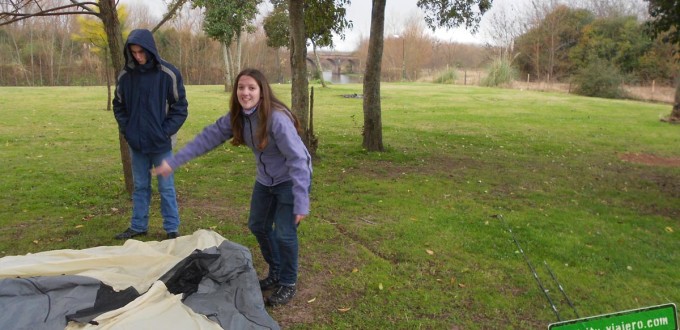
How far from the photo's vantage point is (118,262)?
3551 mm

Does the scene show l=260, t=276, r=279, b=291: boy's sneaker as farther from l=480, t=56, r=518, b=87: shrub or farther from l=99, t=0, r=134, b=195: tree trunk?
l=480, t=56, r=518, b=87: shrub

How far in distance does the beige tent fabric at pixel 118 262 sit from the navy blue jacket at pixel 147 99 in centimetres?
94

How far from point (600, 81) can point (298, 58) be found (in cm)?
2902

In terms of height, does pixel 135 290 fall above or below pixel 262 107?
below

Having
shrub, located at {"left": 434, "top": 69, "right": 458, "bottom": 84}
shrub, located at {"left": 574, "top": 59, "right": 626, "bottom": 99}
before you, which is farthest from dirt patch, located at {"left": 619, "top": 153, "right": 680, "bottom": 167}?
shrub, located at {"left": 434, "top": 69, "right": 458, "bottom": 84}

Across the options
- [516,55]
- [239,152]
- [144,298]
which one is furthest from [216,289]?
[516,55]

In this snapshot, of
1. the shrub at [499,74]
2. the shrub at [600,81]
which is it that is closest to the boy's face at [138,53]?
the shrub at [600,81]

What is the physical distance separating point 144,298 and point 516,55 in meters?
45.8

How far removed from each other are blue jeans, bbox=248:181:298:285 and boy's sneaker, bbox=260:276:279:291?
31 mm

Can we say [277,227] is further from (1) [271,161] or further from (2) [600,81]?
(2) [600,81]

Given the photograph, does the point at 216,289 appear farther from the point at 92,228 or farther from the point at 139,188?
the point at 92,228

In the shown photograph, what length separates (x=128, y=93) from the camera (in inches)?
171

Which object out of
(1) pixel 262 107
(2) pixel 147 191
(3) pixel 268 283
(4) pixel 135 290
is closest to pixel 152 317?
(4) pixel 135 290

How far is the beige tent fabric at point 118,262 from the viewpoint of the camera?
3273 mm
